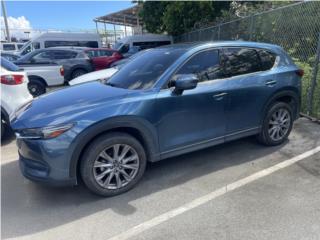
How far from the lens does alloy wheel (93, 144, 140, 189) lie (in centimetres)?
350

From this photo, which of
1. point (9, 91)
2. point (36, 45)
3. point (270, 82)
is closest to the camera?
point (270, 82)

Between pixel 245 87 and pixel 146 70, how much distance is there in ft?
4.57

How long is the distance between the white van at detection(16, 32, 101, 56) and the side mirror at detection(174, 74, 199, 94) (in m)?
16.7

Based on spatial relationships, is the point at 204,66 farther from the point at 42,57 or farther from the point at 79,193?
the point at 42,57

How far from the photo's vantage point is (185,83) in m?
3.67

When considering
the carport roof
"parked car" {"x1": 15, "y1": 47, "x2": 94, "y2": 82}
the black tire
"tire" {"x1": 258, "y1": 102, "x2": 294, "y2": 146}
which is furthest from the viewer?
the carport roof

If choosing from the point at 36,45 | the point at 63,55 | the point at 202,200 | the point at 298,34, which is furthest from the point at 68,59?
the point at 202,200

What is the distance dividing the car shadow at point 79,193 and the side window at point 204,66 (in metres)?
1.22

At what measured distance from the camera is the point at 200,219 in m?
3.15

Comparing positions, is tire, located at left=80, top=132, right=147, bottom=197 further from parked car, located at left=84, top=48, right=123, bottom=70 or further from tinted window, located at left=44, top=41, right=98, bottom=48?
tinted window, located at left=44, top=41, right=98, bottom=48

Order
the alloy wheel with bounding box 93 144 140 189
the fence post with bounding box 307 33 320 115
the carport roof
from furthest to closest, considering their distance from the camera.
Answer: the carport roof → the fence post with bounding box 307 33 320 115 → the alloy wheel with bounding box 93 144 140 189

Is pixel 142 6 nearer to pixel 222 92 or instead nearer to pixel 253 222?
pixel 222 92

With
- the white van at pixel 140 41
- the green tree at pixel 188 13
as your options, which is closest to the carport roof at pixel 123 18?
the white van at pixel 140 41

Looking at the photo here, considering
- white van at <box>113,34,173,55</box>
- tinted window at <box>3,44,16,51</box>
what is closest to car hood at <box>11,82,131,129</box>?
white van at <box>113,34,173,55</box>
